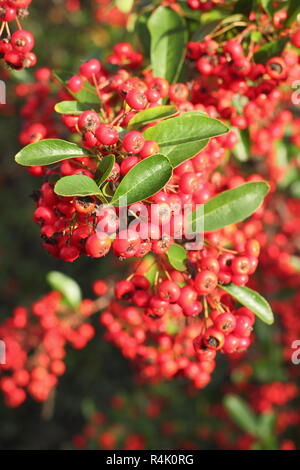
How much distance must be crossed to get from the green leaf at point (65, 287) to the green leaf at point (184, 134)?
1849 millimetres

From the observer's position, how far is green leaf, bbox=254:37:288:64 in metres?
2.28

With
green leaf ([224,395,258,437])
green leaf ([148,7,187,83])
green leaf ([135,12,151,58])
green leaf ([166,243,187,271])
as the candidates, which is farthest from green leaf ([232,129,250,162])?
green leaf ([224,395,258,437])

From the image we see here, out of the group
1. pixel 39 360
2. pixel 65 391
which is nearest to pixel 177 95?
pixel 39 360

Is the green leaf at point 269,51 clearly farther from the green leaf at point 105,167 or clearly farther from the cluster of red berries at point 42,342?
the cluster of red berries at point 42,342

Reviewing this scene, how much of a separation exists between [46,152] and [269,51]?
4.34ft

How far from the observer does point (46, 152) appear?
1.78 meters

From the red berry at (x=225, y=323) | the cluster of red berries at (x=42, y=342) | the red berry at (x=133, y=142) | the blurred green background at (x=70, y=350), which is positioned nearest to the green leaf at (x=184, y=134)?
the red berry at (x=133, y=142)

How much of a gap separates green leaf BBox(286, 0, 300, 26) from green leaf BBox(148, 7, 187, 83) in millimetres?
555

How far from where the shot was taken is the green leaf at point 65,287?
3381 mm

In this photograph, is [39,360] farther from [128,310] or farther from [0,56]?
[0,56]

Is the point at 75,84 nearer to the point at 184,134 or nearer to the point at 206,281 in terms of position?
the point at 184,134

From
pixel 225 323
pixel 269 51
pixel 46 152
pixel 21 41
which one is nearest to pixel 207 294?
pixel 225 323

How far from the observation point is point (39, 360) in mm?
3518
